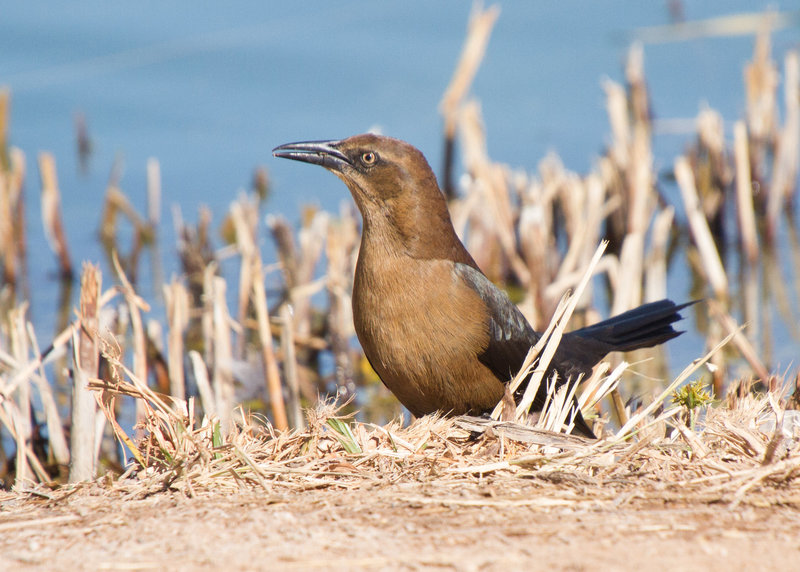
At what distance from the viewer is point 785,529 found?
2898 millimetres

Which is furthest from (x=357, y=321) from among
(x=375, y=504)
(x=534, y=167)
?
(x=534, y=167)

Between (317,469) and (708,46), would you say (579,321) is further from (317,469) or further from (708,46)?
(708,46)

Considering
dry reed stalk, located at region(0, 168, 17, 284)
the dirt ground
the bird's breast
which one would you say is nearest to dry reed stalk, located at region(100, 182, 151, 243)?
dry reed stalk, located at region(0, 168, 17, 284)

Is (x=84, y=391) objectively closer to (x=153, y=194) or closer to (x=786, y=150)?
(x=153, y=194)

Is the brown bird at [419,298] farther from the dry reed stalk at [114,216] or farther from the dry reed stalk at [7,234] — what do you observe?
the dry reed stalk at [114,216]

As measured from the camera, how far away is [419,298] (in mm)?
4332

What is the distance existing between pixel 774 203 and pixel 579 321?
8.89ft

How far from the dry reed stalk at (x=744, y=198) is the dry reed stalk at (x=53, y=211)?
18.3 ft

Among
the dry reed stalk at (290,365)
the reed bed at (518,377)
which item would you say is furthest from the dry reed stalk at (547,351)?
the dry reed stalk at (290,365)

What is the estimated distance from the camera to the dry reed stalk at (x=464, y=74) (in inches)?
357

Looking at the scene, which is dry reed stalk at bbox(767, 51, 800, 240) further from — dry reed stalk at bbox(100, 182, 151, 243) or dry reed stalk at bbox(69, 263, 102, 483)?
dry reed stalk at bbox(69, 263, 102, 483)

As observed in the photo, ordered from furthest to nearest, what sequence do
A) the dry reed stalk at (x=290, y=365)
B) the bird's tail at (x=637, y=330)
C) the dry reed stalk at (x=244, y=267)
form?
the dry reed stalk at (x=244, y=267) < the dry reed stalk at (x=290, y=365) < the bird's tail at (x=637, y=330)

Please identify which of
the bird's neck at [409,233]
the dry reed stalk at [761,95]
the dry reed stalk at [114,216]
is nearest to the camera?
the bird's neck at [409,233]

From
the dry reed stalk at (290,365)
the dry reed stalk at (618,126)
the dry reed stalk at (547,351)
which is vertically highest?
the dry reed stalk at (618,126)
